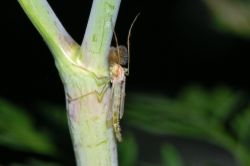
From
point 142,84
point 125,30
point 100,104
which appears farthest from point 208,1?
point 100,104

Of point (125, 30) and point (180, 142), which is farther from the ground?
point (125, 30)

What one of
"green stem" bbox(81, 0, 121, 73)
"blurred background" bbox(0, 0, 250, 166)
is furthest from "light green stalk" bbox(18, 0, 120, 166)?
"blurred background" bbox(0, 0, 250, 166)

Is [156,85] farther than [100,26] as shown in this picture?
Yes

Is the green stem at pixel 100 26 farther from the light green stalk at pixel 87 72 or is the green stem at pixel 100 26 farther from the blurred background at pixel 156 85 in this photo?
the blurred background at pixel 156 85

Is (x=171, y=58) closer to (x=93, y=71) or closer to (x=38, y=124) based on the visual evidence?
(x=38, y=124)

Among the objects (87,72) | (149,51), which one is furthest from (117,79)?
(149,51)

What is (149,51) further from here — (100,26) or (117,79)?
(100,26)
